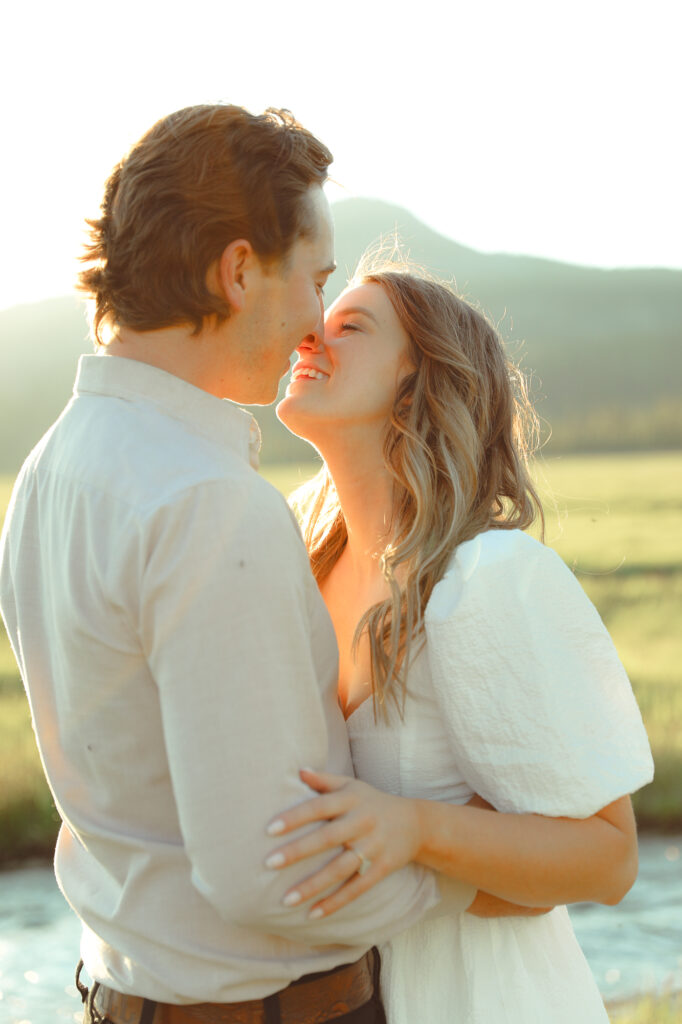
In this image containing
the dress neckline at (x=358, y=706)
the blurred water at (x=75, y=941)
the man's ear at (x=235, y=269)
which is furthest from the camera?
the blurred water at (x=75, y=941)

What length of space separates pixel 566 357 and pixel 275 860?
37580 mm

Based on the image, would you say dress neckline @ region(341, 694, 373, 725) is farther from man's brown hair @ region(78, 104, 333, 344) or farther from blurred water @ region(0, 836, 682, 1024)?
blurred water @ region(0, 836, 682, 1024)

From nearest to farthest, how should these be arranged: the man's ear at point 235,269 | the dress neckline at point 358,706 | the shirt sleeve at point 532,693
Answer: the man's ear at point 235,269 < the shirt sleeve at point 532,693 < the dress neckline at point 358,706

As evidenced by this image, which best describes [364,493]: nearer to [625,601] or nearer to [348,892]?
[348,892]

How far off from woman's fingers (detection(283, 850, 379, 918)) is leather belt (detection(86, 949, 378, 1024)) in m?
0.29

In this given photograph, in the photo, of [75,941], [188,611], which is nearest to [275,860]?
[188,611]

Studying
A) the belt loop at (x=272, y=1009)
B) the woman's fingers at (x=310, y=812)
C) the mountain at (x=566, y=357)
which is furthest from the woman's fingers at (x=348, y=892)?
the mountain at (x=566, y=357)

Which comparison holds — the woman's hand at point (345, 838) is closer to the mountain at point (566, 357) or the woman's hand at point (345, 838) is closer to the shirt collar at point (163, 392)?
the shirt collar at point (163, 392)

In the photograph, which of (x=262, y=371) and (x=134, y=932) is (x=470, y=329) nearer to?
(x=262, y=371)

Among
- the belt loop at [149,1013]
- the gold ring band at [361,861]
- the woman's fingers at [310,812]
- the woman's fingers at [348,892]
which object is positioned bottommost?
the belt loop at [149,1013]

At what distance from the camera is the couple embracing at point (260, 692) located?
1.42 m

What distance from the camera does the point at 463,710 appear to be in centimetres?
197

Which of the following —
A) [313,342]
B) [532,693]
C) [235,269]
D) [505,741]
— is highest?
[235,269]

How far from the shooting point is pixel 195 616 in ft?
4.52
